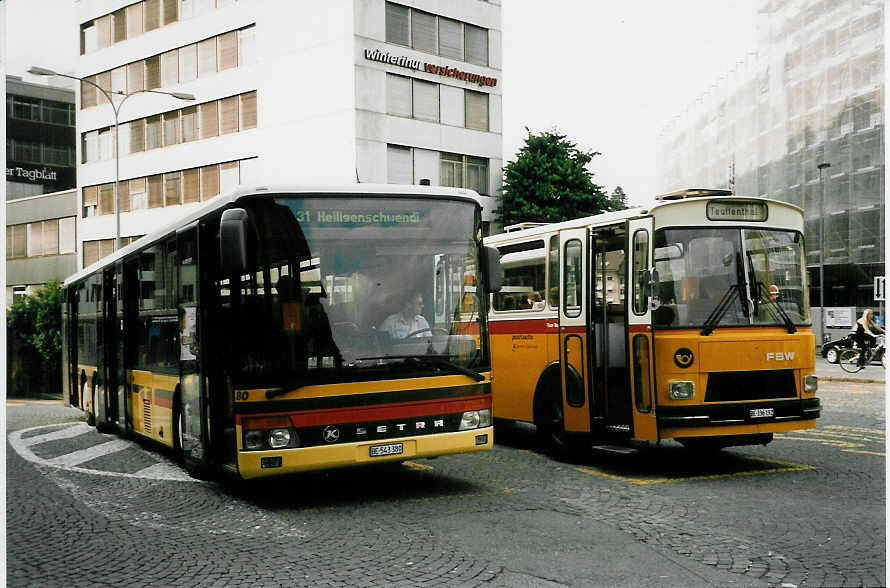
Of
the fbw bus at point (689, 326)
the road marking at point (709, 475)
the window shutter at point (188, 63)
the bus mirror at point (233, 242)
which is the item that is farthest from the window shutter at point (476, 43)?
the bus mirror at point (233, 242)

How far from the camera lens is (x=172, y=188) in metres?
39.9

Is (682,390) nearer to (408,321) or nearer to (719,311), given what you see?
(719,311)

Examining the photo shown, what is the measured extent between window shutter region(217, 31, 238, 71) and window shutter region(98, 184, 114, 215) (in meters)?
10.1

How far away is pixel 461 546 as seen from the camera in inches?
256

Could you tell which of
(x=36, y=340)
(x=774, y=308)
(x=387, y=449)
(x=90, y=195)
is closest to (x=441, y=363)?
(x=387, y=449)

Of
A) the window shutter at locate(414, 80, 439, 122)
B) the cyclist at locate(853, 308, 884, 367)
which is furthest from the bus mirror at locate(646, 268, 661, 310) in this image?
the window shutter at locate(414, 80, 439, 122)

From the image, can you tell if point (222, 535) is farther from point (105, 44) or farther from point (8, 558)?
point (105, 44)

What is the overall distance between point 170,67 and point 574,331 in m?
32.4

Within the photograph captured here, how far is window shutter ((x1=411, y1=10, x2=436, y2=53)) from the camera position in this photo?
97.6 ft

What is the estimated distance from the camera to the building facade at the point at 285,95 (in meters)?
33.5

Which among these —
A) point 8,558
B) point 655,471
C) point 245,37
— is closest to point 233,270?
point 8,558

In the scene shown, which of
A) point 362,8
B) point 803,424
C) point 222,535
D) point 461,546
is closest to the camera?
point 461,546

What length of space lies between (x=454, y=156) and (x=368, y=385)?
28.7 metres

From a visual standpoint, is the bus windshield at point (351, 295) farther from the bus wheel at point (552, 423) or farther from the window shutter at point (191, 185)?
the window shutter at point (191, 185)
